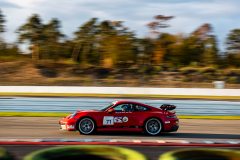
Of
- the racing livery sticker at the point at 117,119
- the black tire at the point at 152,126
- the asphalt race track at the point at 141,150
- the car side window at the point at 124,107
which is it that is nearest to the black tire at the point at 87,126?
the racing livery sticker at the point at 117,119

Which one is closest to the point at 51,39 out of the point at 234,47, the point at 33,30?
the point at 33,30

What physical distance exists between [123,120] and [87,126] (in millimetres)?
1086

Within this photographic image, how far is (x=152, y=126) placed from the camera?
832 cm

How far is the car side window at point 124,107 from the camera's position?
8210mm

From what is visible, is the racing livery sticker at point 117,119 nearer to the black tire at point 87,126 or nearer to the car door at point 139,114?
the car door at point 139,114

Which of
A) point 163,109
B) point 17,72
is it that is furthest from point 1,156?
point 17,72

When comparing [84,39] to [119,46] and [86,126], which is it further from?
[86,126]

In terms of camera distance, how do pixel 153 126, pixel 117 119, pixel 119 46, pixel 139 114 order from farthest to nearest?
pixel 119 46, pixel 153 126, pixel 139 114, pixel 117 119

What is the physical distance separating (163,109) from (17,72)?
109 feet

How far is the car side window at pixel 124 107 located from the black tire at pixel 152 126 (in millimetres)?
617

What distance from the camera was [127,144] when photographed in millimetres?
6805

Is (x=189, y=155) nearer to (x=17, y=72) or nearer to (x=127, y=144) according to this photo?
(x=127, y=144)

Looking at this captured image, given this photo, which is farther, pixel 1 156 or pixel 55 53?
pixel 55 53

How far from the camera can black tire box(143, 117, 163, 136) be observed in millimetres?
8242
